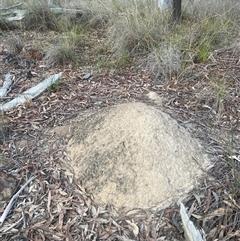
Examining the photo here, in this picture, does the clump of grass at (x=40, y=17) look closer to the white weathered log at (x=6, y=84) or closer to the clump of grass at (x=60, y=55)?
the clump of grass at (x=60, y=55)

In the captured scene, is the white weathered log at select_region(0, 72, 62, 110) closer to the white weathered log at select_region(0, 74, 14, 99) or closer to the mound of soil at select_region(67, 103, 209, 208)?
the white weathered log at select_region(0, 74, 14, 99)

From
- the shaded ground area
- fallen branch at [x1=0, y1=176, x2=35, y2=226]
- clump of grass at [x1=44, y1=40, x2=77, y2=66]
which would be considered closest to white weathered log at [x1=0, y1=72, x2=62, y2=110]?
the shaded ground area

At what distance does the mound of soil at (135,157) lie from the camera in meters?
2.03

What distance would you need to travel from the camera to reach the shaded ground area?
1.90 metres

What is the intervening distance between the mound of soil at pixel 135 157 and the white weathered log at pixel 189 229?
7.4 inches

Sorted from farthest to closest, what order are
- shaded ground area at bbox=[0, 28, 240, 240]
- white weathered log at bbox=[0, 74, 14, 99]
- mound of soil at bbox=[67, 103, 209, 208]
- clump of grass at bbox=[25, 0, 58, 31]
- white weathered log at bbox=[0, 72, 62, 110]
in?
clump of grass at bbox=[25, 0, 58, 31] < white weathered log at bbox=[0, 74, 14, 99] < white weathered log at bbox=[0, 72, 62, 110] < mound of soil at bbox=[67, 103, 209, 208] < shaded ground area at bbox=[0, 28, 240, 240]

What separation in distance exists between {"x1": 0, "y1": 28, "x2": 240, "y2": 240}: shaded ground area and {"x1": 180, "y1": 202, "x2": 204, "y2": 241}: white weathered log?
0.08 meters

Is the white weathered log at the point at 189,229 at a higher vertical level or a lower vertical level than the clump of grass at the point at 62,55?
higher

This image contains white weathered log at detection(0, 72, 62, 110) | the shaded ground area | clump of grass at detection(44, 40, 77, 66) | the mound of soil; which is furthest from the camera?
clump of grass at detection(44, 40, 77, 66)

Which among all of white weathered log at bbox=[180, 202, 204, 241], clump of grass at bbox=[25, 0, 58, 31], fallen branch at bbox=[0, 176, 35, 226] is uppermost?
white weathered log at bbox=[180, 202, 204, 241]

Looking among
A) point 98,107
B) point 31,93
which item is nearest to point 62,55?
point 31,93

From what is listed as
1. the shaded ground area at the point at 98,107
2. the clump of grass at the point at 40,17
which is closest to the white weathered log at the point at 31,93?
the shaded ground area at the point at 98,107

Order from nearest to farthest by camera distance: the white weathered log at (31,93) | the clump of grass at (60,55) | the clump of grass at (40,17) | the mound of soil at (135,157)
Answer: the mound of soil at (135,157), the white weathered log at (31,93), the clump of grass at (60,55), the clump of grass at (40,17)

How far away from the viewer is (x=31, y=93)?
127 inches
